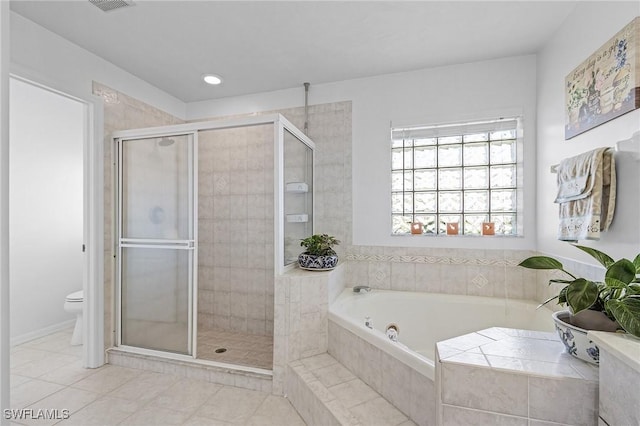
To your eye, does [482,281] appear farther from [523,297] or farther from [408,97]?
[408,97]

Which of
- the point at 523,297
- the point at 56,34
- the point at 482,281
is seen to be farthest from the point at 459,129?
the point at 56,34

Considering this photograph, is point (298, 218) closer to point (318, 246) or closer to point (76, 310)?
point (318, 246)

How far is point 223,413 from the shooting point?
6.37 feet

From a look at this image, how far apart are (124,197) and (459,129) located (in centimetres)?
290

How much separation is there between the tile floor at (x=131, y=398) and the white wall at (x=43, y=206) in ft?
2.50

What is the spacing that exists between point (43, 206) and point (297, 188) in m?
2.74

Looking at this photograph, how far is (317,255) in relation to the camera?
2.49 metres

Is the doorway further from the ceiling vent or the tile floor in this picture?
the ceiling vent

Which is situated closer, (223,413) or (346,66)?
(223,413)

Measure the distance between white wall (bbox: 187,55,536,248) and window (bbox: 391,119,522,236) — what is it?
9cm

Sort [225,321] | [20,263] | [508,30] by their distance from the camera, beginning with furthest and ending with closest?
1. [225,321]
2. [20,263]
3. [508,30]

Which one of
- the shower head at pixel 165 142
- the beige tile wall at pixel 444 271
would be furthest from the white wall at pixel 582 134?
the shower head at pixel 165 142

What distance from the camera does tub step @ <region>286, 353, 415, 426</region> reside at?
1569 millimetres

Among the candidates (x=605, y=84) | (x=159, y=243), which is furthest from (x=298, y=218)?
(x=605, y=84)
